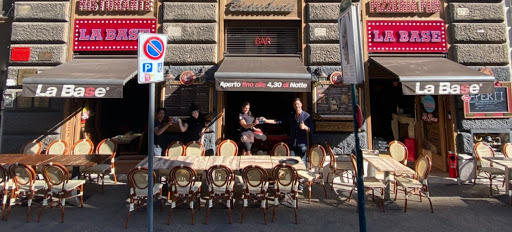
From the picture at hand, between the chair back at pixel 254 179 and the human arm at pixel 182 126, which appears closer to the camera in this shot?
the chair back at pixel 254 179

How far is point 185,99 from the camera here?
7363 millimetres

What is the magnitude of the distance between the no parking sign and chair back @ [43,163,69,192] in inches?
103

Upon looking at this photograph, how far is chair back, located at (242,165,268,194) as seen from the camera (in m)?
4.67

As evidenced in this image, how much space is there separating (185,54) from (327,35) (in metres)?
3.77

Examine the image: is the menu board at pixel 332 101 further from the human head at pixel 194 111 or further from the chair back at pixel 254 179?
the chair back at pixel 254 179

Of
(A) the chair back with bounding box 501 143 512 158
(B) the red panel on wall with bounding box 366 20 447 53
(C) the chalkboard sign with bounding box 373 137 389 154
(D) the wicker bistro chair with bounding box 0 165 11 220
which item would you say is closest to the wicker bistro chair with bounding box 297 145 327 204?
(C) the chalkboard sign with bounding box 373 137 389 154


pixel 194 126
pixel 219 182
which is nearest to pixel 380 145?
pixel 194 126

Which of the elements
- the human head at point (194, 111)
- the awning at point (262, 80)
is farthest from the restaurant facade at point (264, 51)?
the awning at point (262, 80)

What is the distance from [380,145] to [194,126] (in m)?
5.38

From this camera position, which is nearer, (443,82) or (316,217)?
(316,217)

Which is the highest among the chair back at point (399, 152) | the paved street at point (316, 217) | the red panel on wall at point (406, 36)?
the red panel on wall at point (406, 36)

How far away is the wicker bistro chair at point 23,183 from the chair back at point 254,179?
3513mm

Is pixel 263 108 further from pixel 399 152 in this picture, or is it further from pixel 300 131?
pixel 399 152

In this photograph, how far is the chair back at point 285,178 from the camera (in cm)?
472
